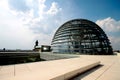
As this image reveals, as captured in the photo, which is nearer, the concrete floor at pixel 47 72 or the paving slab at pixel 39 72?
the paving slab at pixel 39 72

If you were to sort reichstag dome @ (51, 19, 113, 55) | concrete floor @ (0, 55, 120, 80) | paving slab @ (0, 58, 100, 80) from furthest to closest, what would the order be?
1. reichstag dome @ (51, 19, 113, 55)
2. concrete floor @ (0, 55, 120, 80)
3. paving slab @ (0, 58, 100, 80)

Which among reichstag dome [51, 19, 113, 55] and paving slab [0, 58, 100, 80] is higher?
reichstag dome [51, 19, 113, 55]

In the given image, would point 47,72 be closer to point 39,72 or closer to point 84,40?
point 39,72

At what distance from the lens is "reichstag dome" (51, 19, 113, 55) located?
4134 cm

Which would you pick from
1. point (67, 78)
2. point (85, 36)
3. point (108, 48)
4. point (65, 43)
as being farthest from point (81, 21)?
point (67, 78)

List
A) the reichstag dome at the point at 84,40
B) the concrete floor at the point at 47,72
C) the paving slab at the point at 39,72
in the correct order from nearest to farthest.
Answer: the paving slab at the point at 39,72 → the concrete floor at the point at 47,72 → the reichstag dome at the point at 84,40

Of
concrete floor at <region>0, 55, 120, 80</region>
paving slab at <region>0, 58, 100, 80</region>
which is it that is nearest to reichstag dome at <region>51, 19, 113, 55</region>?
concrete floor at <region>0, 55, 120, 80</region>

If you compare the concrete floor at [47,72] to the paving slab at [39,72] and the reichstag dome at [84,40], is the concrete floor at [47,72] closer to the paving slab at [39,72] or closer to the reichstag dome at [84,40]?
the paving slab at [39,72]

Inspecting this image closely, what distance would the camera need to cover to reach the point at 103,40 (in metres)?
43.0

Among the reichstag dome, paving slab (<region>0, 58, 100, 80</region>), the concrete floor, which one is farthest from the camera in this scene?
the reichstag dome

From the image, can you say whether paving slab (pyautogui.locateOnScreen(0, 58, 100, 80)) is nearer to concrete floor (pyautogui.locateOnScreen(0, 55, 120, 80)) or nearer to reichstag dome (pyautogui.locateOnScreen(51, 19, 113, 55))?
concrete floor (pyautogui.locateOnScreen(0, 55, 120, 80))

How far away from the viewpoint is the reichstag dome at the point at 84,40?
4134 centimetres

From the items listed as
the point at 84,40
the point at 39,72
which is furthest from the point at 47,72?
the point at 84,40

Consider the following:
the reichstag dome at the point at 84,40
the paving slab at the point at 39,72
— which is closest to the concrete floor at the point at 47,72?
the paving slab at the point at 39,72
